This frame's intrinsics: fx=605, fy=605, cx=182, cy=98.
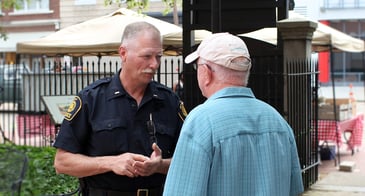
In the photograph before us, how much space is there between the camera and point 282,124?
8.20 feet

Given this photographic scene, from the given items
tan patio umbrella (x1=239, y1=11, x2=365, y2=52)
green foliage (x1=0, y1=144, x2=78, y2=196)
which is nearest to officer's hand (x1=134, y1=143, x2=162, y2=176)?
green foliage (x1=0, y1=144, x2=78, y2=196)

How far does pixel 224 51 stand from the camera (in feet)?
7.67

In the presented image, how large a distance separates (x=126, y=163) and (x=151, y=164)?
0.39 feet

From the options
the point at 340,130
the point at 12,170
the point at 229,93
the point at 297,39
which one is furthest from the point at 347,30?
the point at 229,93

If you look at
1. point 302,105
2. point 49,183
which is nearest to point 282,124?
point 49,183

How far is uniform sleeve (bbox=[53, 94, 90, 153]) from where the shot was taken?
3.01 meters

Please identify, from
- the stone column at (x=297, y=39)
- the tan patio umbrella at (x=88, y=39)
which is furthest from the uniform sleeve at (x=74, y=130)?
the tan patio umbrella at (x=88, y=39)

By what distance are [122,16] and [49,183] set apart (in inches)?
209

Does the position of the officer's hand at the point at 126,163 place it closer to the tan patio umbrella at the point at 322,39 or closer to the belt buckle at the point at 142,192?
the belt buckle at the point at 142,192

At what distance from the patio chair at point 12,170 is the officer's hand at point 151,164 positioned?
1.35 metres

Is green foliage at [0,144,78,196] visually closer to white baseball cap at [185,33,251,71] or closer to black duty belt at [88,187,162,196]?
black duty belt at [88,187,162,196]

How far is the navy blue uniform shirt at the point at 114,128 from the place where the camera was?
3031 millimetres

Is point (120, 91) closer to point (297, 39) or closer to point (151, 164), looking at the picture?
point (151, 164)

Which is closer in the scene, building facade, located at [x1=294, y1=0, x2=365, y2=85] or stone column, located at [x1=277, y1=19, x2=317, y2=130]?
stone column, located at [x1=277, y1=19, x2=317, y2=130]
